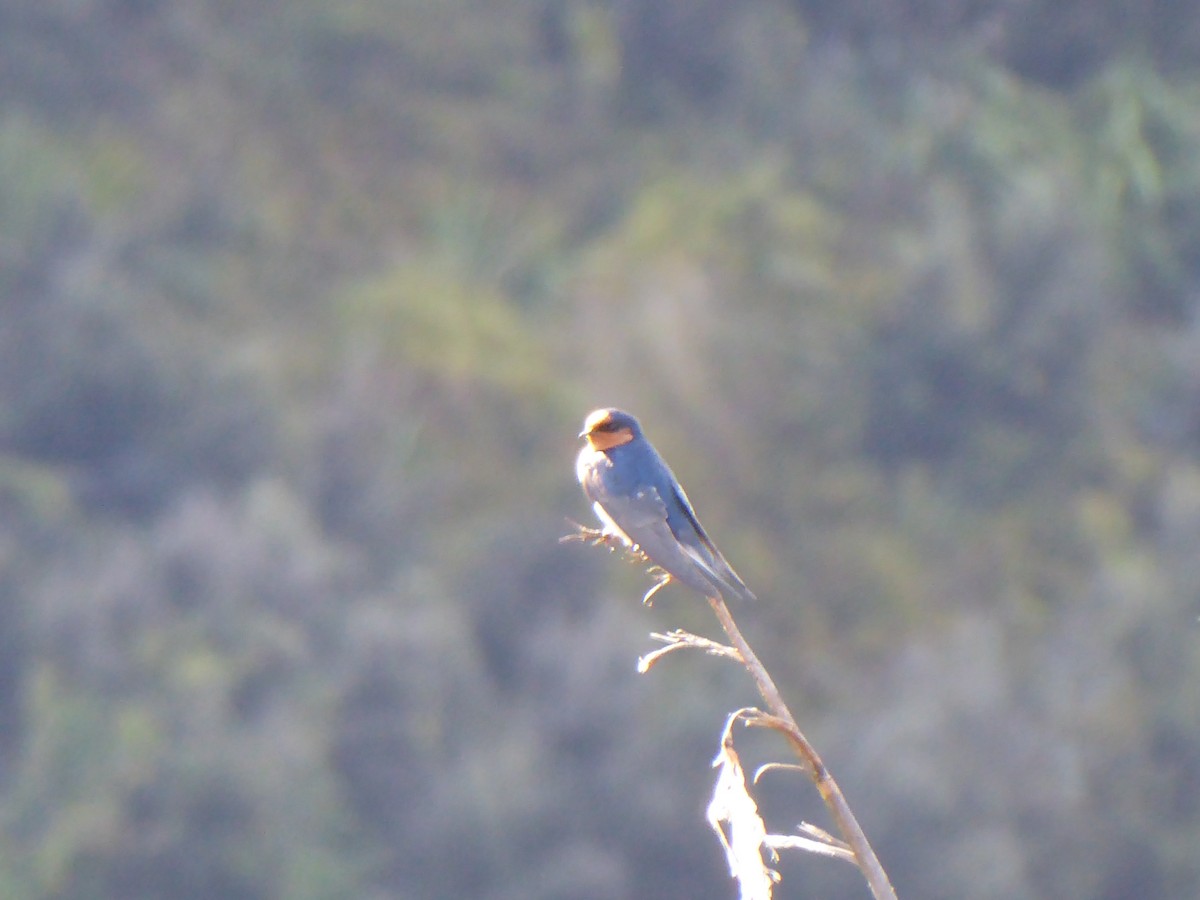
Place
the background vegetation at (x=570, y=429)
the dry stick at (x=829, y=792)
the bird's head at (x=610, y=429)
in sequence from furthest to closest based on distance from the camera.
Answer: the background vegetation at (x=570, y=429), the bird's head at (x=610, y=429), the dry stick at (x=829, y=792)

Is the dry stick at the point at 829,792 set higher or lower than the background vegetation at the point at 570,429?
lower

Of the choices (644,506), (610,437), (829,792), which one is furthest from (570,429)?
(829,792)

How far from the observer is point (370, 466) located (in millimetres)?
17328

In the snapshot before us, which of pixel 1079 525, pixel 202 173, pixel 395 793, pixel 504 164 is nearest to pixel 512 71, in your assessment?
pixel 504 164

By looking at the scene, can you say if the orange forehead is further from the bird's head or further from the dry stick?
the dry stick

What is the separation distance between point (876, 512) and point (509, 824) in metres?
4.96

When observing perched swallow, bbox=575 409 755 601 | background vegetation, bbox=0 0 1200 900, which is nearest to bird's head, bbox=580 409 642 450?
perched swallow, bbox=575 409 755 601

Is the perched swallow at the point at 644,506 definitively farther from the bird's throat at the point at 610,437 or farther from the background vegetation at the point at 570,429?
the background vegetation at the point at 570,429

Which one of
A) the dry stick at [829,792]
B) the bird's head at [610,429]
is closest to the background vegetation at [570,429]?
the bird's head at [610,429]

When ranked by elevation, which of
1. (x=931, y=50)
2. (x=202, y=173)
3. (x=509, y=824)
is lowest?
(x=509, y=824)

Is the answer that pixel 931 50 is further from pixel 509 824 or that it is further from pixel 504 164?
pixel 509 824

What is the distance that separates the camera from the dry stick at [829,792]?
169cm

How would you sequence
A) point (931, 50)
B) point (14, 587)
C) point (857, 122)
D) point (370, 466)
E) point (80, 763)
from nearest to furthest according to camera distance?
point (80, 763) → point (14, 587) → point (370, 466) → point (931, 50) → point (857, 122)

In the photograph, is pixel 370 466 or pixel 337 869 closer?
pixel 337 869
